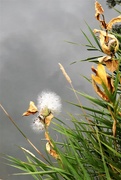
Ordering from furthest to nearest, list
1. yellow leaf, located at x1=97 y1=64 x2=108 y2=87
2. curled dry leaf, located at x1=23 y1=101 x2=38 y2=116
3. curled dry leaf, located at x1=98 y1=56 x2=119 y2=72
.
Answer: curled dry leaf, located at x1=23 y1=101 x2=38 y2=116 < curled dry leaf, located at x1=98 y1=56 x2=119 y2=72 < yellow leaf, located at x1=97 y1=64 x2=108 y2=87

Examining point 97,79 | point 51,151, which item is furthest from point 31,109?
point 97,79

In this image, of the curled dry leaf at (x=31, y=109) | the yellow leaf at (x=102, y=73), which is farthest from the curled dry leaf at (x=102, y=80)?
the curled dry leaf at (x=31, y=109)

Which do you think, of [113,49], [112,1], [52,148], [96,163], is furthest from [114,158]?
[112,1]

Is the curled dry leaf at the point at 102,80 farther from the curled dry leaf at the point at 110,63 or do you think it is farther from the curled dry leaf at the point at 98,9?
the curled dry leaf at the point at 98,9

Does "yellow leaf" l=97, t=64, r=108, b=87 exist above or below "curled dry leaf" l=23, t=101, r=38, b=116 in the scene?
below

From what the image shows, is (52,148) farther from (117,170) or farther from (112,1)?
(112,1)

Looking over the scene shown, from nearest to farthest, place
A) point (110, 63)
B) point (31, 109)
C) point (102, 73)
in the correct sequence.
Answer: point (102, 73)
point (110, 63)
point (31, 109)

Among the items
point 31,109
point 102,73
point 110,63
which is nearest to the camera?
point 102,73

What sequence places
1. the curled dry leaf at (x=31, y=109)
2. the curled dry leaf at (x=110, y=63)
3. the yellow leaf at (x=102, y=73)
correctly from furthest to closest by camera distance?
the curled dry leaf at (x=31, y=109) < the curled dry leaf at (x=110, y=63) < the yellow leaf at (x=102, y=73)

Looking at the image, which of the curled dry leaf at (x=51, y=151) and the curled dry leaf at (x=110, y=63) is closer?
the curled dry leaf at (x=110, y=63)

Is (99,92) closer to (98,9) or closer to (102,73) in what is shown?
(102,73)

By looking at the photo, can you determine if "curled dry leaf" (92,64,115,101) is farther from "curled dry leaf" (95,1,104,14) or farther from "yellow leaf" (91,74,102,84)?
"curled dry leaf" (95,1,104,14)

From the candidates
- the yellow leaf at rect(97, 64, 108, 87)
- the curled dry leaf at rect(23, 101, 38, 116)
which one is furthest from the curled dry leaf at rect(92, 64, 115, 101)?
the curled dry leaf at rect(23, 101, 38, 116)
